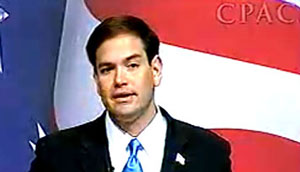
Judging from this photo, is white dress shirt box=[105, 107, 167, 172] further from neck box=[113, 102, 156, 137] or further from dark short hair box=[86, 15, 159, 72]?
dark short hair box=[86, 15, 159, 72]

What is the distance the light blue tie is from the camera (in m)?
1.27

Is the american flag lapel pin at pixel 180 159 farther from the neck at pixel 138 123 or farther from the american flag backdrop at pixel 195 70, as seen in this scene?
the american flag backdrop at pixel 195 70

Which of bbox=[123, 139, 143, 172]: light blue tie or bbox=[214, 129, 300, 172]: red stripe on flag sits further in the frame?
bbox=[214, 129, 300, 172]: red stripe on flag

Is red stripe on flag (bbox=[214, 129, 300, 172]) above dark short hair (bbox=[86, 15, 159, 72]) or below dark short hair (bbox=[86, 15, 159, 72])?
below

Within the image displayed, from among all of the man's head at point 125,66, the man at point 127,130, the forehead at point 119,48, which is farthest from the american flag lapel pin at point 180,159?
the forehead at point 119,48

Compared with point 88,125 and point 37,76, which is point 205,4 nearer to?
point 37,76

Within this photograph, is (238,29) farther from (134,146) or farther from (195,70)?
(134,146)

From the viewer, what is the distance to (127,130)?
1.32 metres

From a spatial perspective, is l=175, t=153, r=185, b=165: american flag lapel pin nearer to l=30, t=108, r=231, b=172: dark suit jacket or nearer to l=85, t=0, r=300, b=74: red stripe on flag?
l=30, t=108, r=231, b=172: dark suit jacket

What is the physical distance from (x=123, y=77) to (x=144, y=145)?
0.16 m

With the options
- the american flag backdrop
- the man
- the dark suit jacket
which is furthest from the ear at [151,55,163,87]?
the american flag backdrop

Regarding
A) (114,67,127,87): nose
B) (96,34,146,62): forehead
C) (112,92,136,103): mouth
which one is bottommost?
(112,92,136,103): mouth

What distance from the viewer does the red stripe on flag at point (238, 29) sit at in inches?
74.1

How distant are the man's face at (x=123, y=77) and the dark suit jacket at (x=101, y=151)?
9 centimetres
